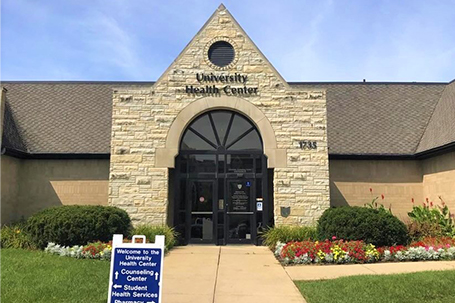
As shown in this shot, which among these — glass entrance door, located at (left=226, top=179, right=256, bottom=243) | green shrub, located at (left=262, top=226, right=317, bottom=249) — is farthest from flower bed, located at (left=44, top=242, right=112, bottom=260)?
green shrub, located at (left=262, top=226, right=317, bottom=249)

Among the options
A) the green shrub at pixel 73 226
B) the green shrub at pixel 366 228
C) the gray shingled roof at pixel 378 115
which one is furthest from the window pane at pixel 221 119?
the green shrub at pixel 366 228

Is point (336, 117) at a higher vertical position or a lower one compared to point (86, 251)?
higher

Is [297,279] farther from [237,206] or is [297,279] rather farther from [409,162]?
[409,162]

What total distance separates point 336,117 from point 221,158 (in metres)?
6.76

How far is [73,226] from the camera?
10.7 m

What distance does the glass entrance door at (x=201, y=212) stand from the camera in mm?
12945

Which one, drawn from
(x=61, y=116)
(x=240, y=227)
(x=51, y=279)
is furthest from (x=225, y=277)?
(x=61, y=116)

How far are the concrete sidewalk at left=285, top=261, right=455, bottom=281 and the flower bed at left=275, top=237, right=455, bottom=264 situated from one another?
0.33 m

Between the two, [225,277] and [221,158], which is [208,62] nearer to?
[221,158]

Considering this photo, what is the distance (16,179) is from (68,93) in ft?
18.0

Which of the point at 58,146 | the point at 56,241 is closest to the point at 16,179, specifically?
the point at 58,146

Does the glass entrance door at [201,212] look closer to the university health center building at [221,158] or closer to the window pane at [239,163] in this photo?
the university health center building at [221,158]

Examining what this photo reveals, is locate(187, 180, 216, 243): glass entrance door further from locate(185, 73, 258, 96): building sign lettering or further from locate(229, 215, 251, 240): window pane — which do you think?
locate(185, 73, 258, 96): building sign lettering

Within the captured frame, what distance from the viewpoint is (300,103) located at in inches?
532
